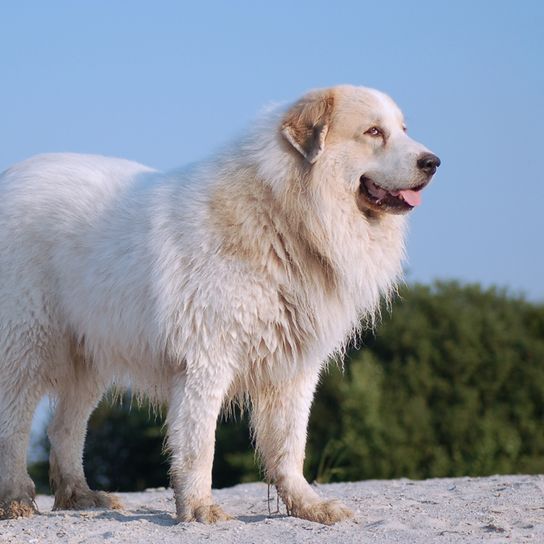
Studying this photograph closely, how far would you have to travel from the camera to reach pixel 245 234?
6.07m

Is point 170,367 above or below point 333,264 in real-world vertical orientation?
below

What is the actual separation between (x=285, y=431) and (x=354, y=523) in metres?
0.70

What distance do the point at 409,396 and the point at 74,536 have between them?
45.7 feet

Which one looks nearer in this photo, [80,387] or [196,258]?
[196,258]

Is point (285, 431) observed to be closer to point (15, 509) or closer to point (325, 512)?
point (325, 512)

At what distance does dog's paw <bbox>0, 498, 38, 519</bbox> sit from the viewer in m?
6.56

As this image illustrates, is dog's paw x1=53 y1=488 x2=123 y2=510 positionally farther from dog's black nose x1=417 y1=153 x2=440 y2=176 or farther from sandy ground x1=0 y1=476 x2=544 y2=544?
dog's black nose x1=417 y1=153 x2=440 y2=176

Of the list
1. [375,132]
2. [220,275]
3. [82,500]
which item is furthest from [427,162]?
[82,500]

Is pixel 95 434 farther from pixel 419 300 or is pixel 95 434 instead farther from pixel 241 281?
pixel 241 281

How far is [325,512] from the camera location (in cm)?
616

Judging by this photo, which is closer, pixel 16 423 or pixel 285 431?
pixel 285 431

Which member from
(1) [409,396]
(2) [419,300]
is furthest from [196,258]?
(2) [419,300]

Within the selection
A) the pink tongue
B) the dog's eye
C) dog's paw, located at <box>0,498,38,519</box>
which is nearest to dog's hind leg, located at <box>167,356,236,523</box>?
dog's paw, located at <box>0,498,38,519</box>

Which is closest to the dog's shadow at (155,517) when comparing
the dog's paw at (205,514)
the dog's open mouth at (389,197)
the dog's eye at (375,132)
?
the dog's paw at (205,514)
